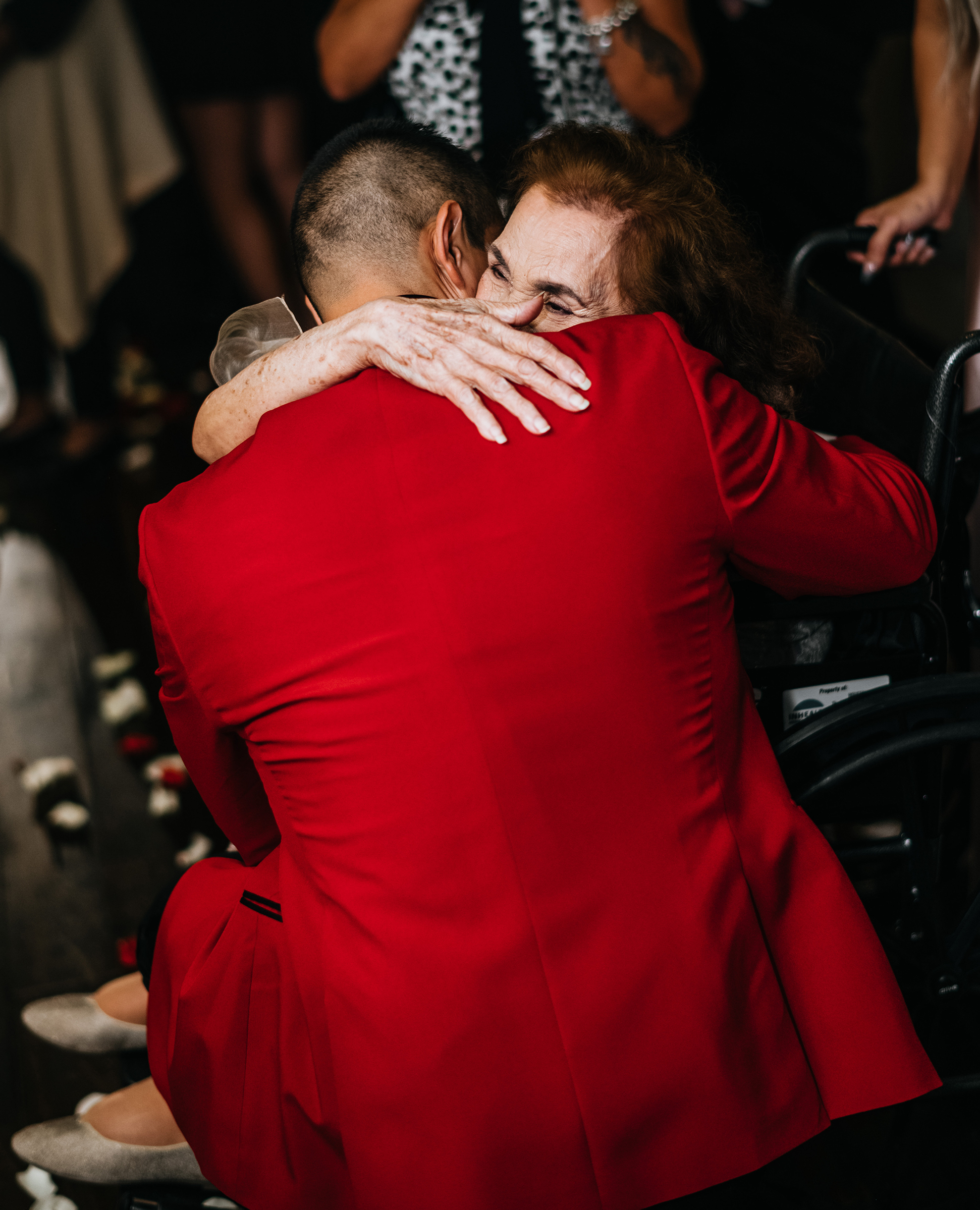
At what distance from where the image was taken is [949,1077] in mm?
1488

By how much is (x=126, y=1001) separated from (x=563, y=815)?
1.08 metres

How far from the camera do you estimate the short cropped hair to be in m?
1.21

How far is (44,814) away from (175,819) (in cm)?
30

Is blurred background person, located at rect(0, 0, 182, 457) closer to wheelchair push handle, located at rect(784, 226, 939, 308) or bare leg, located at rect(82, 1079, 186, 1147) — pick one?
wheelchair push handle, located at rect(784, 226, 939, 308)

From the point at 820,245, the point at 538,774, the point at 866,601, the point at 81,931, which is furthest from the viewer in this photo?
the point at 81,931

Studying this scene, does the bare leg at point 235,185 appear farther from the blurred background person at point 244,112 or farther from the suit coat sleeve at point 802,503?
the suit coat sleeve at point 802,503

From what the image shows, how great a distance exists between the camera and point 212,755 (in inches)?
44.3

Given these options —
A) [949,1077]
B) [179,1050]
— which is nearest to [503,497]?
[179,1050]

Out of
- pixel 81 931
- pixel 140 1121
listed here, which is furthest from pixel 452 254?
pixel 81 931

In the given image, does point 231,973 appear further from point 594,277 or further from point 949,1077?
point 949,1077

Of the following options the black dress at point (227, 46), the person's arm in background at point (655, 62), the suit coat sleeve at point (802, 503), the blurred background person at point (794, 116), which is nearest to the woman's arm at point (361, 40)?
the black dress at point (227, 46)

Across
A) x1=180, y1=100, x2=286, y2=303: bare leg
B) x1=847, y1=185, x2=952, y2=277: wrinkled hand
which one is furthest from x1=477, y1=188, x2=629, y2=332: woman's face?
x1=180, y1=100, x2=286, y2=303: bare leg

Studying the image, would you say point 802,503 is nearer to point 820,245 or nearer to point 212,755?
point 212,755

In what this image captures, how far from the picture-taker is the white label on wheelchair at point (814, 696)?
1.29m
